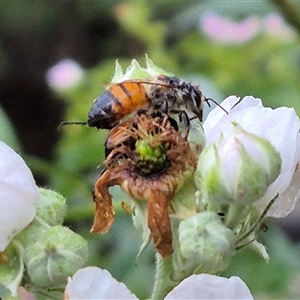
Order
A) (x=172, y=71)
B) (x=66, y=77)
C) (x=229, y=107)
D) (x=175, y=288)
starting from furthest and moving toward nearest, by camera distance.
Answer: (x=66, y=77) < (x=172, y=71) < (x=229, y=107) < (x=175, y=288)

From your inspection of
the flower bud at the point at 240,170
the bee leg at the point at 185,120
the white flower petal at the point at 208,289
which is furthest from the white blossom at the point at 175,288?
the bee leg at the point at 185,120

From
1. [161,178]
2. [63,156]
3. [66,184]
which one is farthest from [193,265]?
[63,156]

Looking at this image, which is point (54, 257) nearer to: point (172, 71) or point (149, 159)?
point (149, 159)

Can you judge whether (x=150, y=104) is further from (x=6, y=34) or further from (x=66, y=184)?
(x=6, y=34)

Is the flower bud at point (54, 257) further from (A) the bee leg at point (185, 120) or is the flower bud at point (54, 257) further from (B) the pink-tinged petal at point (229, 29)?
(B) the pink-tinged petal at point (229, 29)

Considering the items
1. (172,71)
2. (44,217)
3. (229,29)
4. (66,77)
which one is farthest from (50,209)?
(66,77)

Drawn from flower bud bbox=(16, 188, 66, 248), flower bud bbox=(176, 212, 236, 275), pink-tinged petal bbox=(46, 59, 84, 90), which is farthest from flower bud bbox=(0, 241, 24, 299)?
pink-tinged petal bbox=(46, 59, 84, 90)
